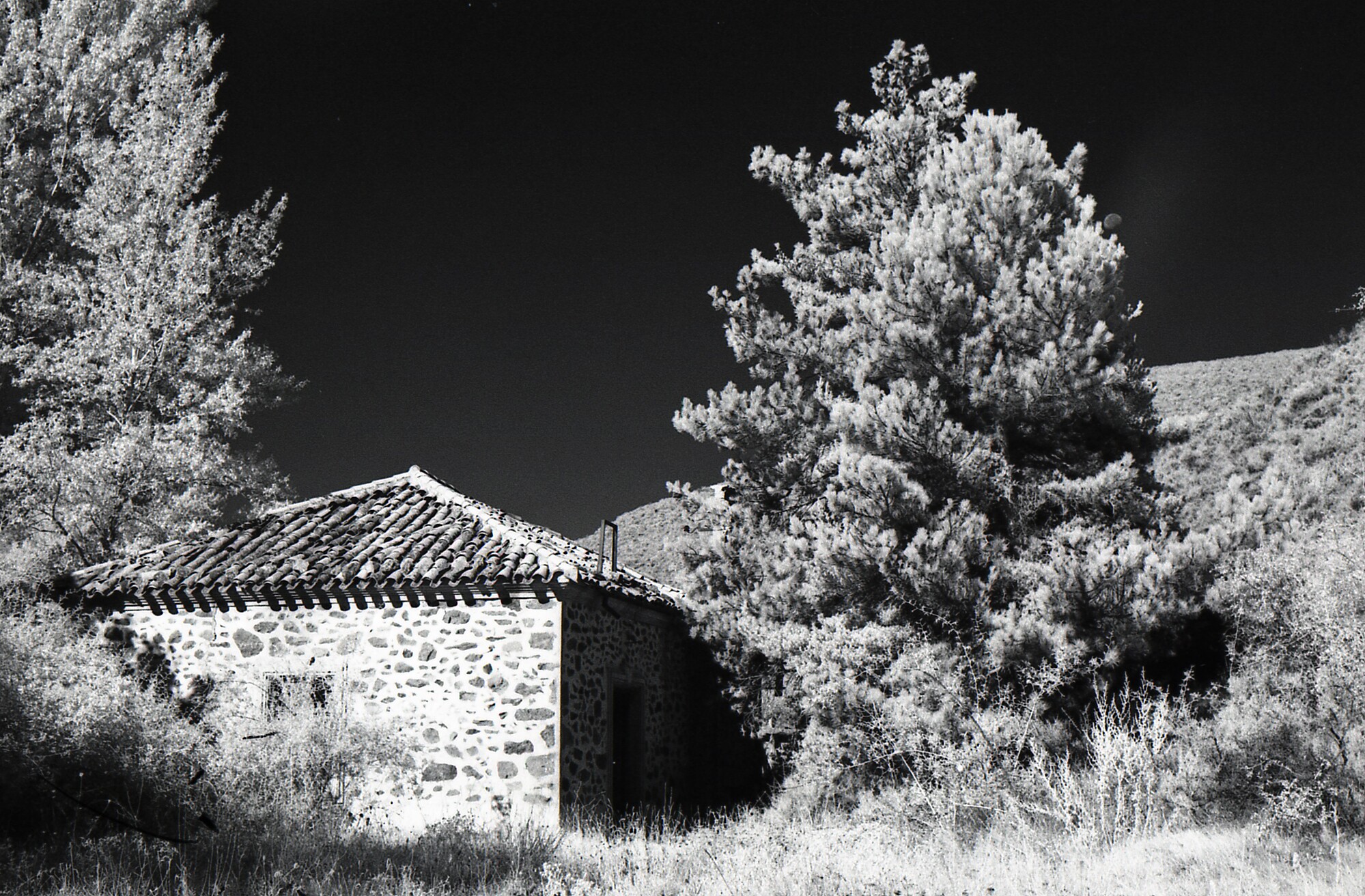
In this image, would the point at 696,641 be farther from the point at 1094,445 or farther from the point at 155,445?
the point at 155,445

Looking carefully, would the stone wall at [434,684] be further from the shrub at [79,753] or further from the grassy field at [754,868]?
the shrub at [79,753]

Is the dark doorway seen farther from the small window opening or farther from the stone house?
the small window opening

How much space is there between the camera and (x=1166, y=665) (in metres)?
11.0

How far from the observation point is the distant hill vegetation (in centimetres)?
1489

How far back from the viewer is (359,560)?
11414mm

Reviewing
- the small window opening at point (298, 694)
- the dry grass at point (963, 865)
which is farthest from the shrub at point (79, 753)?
the dry grass at point (963, 865)

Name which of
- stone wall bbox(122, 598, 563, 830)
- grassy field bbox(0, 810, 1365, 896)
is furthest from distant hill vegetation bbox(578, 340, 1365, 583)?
grassy field bbox(0, 810, 1365, 896)

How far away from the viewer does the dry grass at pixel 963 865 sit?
6.39 metres

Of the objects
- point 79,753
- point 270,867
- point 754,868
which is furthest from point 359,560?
point 754,868

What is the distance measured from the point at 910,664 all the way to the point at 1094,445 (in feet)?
12.2

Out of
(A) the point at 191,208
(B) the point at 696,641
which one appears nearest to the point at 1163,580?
(B) the point at 696,641

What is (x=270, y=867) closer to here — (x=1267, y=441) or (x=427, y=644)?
(x=427, y=644)

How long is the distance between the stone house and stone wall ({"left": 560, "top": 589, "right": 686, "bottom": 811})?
36 mm

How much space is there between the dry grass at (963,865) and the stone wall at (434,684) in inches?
48.7
